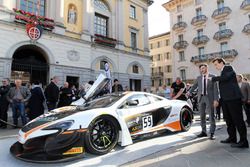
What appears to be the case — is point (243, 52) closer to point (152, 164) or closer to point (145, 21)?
point (145, 21)

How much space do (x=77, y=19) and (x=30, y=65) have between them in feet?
19.8

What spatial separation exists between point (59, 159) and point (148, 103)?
2435 mm

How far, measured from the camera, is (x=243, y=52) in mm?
27984

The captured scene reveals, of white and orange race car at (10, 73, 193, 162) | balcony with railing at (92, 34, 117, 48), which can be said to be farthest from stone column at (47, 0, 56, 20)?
white and orange race car at (10, 73, 193, 162)

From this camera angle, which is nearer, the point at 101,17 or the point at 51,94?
the point at 51,94

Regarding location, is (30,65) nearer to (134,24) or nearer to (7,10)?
(7,10)

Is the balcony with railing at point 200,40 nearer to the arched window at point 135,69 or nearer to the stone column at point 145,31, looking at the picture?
the stone column at point 145,31

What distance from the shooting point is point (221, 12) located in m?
29.6

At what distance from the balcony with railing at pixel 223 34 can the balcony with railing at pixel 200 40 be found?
5.18 feet

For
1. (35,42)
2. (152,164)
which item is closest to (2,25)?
(35,42)

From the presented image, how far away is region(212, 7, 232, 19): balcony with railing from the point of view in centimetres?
2905

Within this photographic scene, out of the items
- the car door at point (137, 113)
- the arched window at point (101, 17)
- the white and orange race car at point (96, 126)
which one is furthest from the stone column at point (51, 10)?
the car door at point (137, 113)

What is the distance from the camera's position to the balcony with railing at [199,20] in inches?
1243

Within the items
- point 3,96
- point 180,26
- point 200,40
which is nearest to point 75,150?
point 3,96
